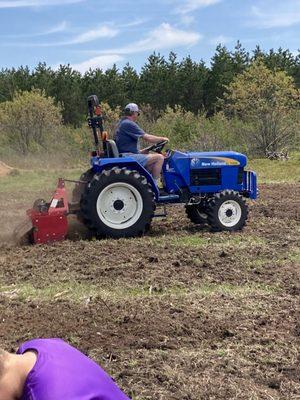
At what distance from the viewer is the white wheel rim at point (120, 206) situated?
26.0 ft

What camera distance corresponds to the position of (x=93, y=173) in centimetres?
823

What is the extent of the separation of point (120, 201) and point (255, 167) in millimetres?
11129

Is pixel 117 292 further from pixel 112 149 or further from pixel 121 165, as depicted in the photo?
pixel 112 149

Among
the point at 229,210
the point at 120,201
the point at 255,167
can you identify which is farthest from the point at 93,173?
the point at 255,167

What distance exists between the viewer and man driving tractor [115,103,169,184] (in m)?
8.04

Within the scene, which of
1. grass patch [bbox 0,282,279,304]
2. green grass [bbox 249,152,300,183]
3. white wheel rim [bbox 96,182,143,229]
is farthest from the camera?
green grass [bbox 249,152,300,183]

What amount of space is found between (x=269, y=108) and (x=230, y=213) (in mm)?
14433

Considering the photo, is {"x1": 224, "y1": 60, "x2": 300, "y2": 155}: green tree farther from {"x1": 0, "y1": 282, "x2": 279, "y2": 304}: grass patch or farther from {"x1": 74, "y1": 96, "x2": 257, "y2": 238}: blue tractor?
{"x1": 0, "y1": 282, "x2": 279, "y2": 304}: grass patch

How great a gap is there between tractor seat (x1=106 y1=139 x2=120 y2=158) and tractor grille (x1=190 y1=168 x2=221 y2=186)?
46.6 inches

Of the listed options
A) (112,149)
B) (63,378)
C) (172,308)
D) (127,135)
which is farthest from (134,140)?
(63,378)

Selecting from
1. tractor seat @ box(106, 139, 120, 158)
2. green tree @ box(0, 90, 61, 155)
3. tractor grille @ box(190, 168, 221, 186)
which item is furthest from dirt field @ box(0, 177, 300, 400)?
green tree @ box(0, 90, 61, 155)

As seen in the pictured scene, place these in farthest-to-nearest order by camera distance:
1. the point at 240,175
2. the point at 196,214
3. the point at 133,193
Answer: the point at 196,214, the point at 240,175, the point at 133,193

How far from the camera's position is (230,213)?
824cm

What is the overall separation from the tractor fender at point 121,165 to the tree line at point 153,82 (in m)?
34.4
